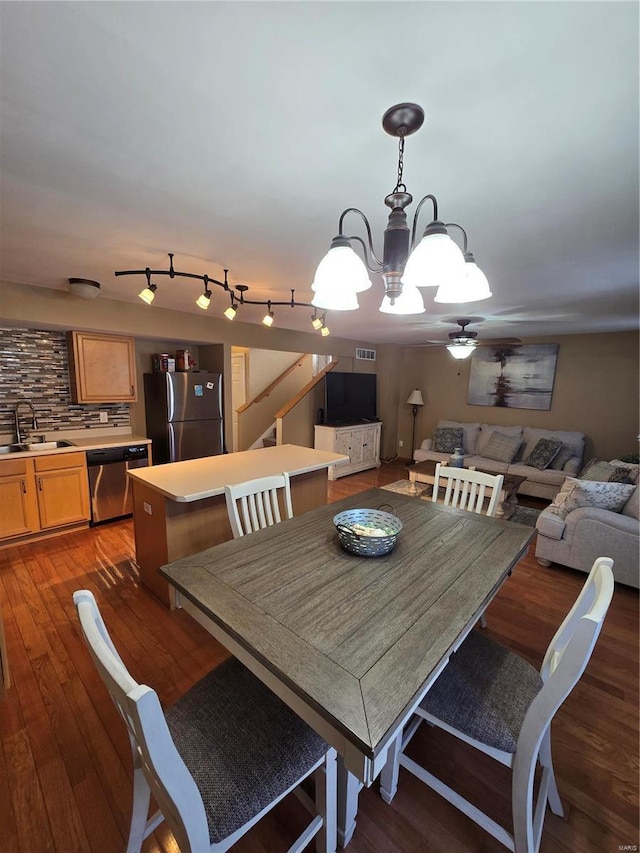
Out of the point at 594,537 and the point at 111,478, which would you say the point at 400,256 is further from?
the point at 111,478

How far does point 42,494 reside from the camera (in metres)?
3.18

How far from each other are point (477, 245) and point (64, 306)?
11.0 feet

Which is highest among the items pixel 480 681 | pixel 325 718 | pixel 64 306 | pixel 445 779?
pixel 64 306

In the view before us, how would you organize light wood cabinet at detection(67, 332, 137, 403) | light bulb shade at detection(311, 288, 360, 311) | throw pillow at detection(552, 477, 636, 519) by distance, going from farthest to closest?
light wood cabinet at detection(67, 332, 137, 403)
throw pillow at detection(552, 477, 636, 519)
light bulb shade at detection(311, 288, 360, 311)

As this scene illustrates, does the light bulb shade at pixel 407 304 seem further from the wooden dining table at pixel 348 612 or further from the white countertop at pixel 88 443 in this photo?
the white countertop at pixel 88 443

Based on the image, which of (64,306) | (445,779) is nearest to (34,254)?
(64,306)

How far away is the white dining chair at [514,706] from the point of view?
924mm

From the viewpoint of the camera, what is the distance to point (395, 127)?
99cm

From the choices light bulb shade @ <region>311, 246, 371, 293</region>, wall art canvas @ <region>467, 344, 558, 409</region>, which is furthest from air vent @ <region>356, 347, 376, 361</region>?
light bulb shade @ <region>311, 246, 371, 293</region>

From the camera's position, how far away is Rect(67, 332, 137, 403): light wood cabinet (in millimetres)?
3424

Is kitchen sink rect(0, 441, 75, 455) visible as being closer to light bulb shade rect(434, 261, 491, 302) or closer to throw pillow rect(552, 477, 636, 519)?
light bulb shade rect(434, 261, 491, 302)

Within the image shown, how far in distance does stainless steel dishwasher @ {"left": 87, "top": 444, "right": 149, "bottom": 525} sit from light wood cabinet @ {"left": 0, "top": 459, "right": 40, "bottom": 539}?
0.46 meters

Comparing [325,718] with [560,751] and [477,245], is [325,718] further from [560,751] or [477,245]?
[477,245]

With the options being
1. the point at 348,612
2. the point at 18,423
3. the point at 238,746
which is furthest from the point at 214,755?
the point at 18,423
